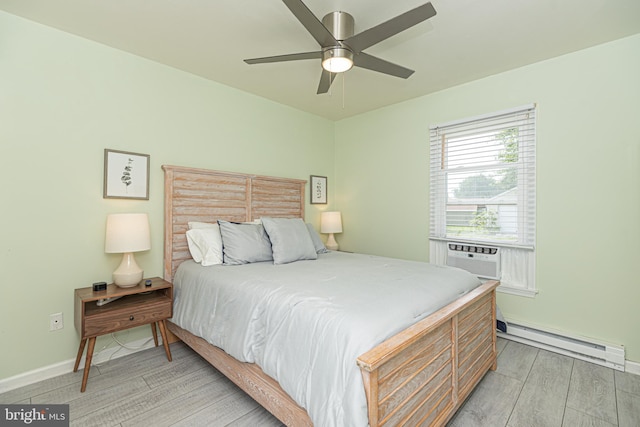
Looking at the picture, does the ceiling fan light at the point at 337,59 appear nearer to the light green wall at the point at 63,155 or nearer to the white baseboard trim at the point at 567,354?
the light green wall at the point at 63,155

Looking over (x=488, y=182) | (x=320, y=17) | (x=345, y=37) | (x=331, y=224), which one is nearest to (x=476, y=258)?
(x=488, y=182)

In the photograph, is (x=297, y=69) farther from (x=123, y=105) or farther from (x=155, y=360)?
(x=155, y=360)

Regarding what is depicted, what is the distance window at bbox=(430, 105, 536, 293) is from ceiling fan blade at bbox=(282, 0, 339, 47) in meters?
2.01

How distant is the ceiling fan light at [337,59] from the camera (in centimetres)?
190

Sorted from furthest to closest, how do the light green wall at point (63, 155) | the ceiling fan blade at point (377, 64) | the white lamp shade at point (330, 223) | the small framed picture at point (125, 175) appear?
the white lamp shade at point (330, 223) < the small framed picture at point (125, 175) < the light green wall at point (63, 155) < the ceiling fan blade at point (377, 64)

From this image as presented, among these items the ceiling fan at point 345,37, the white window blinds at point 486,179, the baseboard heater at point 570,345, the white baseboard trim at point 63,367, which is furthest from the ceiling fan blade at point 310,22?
the baseboard heater at point 570,345

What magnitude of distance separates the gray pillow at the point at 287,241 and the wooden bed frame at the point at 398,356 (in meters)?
0.73

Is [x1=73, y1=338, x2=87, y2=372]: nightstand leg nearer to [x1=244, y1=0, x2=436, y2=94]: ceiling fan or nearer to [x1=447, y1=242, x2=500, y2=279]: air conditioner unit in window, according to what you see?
[x1=244, y1=0, x2=436, y2=94]: ceiling fan

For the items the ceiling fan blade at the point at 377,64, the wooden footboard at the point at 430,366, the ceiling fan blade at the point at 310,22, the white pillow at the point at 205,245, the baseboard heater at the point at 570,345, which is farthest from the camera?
the white pillow at the point at 205,245

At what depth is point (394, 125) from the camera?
12.5 feet

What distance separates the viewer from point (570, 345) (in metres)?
2.53

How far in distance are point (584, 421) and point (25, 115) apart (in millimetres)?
4188

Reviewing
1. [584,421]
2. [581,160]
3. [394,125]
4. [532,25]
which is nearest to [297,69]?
[394,125]

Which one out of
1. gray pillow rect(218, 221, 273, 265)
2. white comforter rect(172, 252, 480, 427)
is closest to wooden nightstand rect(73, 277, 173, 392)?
white comforter rect(172, 252, 480, 427)
